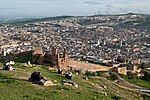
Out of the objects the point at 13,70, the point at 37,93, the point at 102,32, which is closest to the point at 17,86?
the point at 37,93

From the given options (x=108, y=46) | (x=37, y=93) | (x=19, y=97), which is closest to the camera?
(x=19, y=97)

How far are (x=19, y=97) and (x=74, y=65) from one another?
3693 cm

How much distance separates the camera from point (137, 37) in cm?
17938

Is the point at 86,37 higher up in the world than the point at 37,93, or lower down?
lower down

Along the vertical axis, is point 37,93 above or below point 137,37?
above

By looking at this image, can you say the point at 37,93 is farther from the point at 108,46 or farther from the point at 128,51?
the point at 108,46

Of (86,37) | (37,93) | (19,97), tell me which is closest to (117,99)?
(37,93)

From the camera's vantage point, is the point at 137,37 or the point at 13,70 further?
the point at 137,37

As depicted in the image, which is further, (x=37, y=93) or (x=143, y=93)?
(x=143, y=93)

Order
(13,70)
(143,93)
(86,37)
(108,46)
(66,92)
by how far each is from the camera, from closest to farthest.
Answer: (66,92)
(13,70)
(143,93)
(108,46)
(86,37)

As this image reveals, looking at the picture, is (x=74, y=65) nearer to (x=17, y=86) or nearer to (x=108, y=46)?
(x=17, y=86)

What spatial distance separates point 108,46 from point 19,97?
127198mm

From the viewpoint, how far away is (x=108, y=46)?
148375 millimetres

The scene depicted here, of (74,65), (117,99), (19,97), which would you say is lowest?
(74,65)
